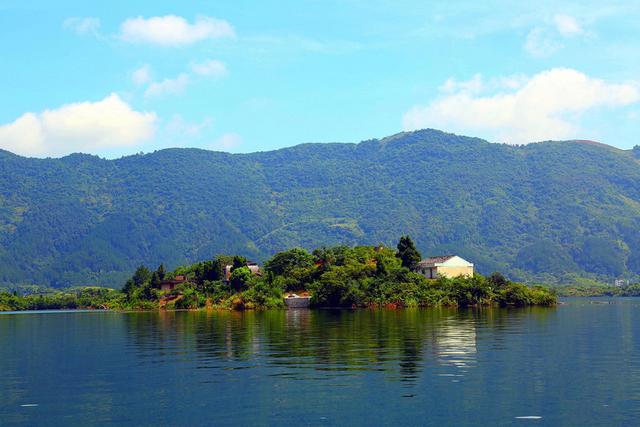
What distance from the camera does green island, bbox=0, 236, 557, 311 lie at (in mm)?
154375

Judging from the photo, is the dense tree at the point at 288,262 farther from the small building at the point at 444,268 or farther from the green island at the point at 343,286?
the small building at the point at 444,268

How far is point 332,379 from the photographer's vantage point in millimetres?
45812

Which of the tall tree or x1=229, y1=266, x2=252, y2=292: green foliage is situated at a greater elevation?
the tall tree

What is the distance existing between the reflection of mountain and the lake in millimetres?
192

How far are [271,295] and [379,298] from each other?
78.7 ft

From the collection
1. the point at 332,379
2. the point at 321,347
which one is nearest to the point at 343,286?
the point at 321,347

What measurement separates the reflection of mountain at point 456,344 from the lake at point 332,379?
19 centimetres

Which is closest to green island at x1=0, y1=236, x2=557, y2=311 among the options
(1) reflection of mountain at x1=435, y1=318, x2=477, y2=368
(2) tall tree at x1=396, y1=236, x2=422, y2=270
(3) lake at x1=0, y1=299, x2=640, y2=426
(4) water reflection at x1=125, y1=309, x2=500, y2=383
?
(2) tall tree at x1=396, y1=236, x2=422, y2=270

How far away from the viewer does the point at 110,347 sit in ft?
235

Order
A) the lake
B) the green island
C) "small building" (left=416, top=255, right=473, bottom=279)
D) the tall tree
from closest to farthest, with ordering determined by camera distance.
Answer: the lake
the green island
"small building" (left=416, top=255, right=473, bottom=279)
the tall tree

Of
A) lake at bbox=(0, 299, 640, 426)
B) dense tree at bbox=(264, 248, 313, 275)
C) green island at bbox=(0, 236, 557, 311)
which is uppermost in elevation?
dense tree at bbox=(264, 248, 313, 275)

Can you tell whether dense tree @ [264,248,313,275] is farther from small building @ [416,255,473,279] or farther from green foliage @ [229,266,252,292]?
small building @ [416,255,473,279]

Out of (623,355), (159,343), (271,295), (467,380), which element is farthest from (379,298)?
(467,380)

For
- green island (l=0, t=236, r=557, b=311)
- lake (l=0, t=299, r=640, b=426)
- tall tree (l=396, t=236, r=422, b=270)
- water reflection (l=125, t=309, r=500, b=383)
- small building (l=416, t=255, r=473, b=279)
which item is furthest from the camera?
tall tree (l=396, t=236, r=422, b=270)
